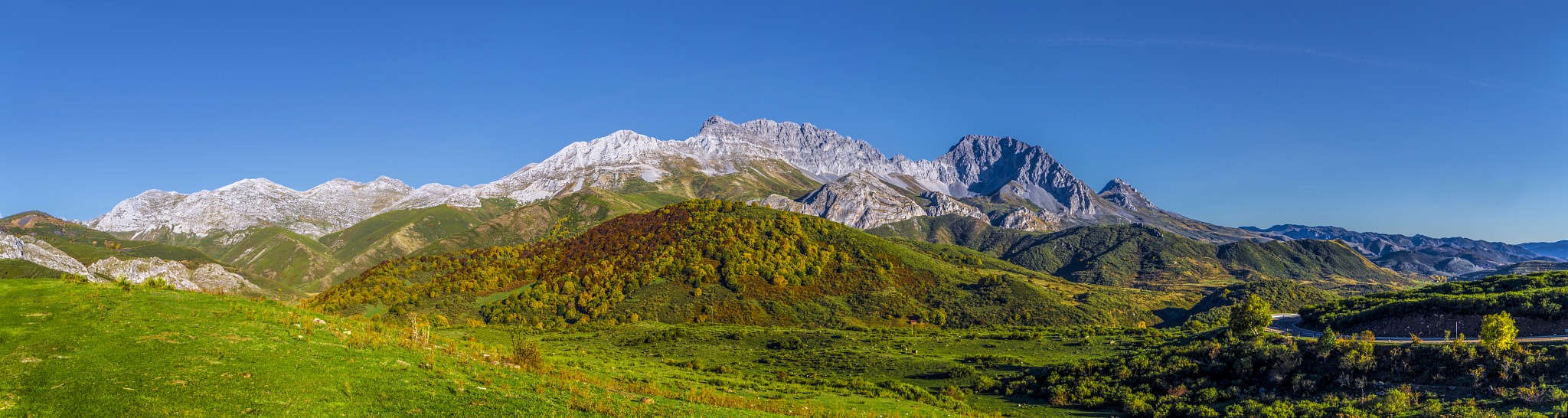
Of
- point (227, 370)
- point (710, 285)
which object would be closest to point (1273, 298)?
point (710, 285)

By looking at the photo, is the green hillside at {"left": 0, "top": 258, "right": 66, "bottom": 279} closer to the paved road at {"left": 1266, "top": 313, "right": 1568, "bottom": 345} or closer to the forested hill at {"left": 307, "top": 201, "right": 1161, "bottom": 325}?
the forested hill at {"left": 307, "top": 201, "right": 1161, "bottom": 325}

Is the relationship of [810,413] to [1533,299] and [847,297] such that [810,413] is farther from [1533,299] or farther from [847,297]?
[847,297]

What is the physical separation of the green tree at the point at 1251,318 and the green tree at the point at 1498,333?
16753mm

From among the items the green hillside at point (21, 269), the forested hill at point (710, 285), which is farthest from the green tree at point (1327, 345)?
the green hillside at point (21, 269)

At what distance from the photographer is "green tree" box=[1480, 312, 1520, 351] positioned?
122ft

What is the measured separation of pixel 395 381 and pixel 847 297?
136 meters

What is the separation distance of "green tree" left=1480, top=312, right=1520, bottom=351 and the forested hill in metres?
108

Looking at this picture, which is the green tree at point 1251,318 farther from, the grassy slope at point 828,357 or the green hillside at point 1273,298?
the green hillside at point 1273,298

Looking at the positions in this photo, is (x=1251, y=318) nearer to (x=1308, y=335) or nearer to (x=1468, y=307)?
(x=1308, y=335)

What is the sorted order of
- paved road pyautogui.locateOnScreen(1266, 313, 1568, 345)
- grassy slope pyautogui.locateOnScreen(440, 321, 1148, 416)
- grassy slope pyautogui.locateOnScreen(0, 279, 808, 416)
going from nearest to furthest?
grassy slope pyautogui.locateOnScreen(0, 279, 808, 416)
paved road pyautogui.locateOnScreen(1266, 313, 1568, 345)
grassy slope pyautogui.locateOnScreen(440, 321, 1148, 416)

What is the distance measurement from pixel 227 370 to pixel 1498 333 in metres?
61.9

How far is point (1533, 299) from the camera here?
51.8 meters

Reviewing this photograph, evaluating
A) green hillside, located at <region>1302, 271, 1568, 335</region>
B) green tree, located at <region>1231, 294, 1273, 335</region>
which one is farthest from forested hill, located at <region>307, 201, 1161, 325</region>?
green tree, located at <region>1231, 294, 1273, 335</region>

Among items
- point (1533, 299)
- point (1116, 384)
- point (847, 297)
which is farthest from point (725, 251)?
point (1533, 299)
